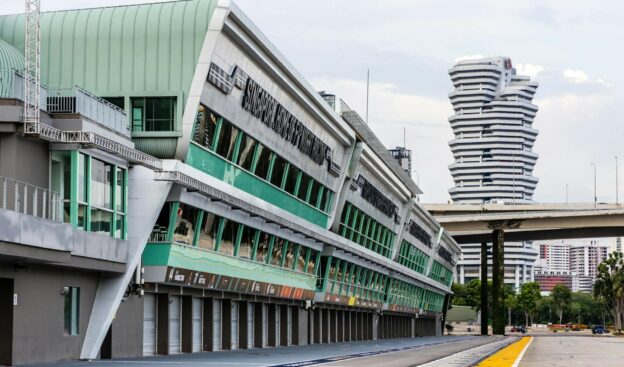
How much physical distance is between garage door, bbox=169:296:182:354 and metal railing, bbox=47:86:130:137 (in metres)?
9.06

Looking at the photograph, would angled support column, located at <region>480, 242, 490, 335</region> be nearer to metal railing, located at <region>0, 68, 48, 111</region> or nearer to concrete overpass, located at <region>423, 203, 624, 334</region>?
concrete overpass, located at <region>423, 203, 624, 334</region>

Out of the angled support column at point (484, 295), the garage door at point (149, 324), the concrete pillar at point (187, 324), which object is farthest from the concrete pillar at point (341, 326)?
the angled support column at point (484, 295)

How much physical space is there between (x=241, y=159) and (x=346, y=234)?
28613mm

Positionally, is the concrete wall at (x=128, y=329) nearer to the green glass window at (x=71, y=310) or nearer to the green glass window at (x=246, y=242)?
the green glass window at (x=71, y=310)

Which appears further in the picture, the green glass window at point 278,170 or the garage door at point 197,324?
the green glass window at point 278,170

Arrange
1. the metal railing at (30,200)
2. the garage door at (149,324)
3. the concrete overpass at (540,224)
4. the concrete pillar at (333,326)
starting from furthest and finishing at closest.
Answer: the concrete overpass at (540,224) → the concrete pillar at (333,326) → the garage door at (149,324) → the metal railing at (30,200)

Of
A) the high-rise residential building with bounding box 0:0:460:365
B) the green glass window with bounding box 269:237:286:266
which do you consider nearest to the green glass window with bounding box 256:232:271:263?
the high-rise residential building with bounding box 0:0:460:365

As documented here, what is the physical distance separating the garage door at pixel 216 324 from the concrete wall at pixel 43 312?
1406 centimetres

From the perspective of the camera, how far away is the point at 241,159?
1838 inches

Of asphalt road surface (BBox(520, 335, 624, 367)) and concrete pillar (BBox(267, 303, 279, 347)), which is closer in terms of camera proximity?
asphalt road surface (BBox(520, 335, 624, 367))

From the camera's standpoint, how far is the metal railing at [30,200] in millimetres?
28562

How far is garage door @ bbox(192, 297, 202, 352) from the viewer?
4531 centimetres

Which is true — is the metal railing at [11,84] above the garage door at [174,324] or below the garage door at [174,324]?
above

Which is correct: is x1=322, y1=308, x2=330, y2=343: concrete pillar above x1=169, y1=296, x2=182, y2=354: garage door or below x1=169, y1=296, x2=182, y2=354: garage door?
below
